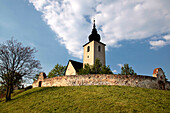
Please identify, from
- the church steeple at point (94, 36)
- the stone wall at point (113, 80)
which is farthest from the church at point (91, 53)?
the stone wall at point (113, 80)

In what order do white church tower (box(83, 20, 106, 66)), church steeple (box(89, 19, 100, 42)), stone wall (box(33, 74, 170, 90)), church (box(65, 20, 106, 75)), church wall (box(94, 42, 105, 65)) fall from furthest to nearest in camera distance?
church steeple (box(89, 19, 100, 42)) < church wall (box(94, 42, 105, 65)) < white church tower (box(83, 20, 106, 66)) < church (box(65, 20, 106, 75)) < stone wall (box(33, 74, 170, 90))

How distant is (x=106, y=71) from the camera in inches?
934

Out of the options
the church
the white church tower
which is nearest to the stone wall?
the church

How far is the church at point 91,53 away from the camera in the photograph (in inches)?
1221

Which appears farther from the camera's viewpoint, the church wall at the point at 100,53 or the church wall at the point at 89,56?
the church wall at the point at 100,53

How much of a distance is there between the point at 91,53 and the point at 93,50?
1.01m

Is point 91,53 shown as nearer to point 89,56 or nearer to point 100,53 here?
point 89,56

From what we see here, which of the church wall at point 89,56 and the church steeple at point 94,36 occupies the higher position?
the church steeple at point 94,36

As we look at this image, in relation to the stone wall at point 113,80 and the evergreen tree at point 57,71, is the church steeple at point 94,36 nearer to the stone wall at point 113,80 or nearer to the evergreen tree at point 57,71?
the evergreen tree at point 57,71

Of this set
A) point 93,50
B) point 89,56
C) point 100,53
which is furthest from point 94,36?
point 89,56

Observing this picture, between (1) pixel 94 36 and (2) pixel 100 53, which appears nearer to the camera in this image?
(2) pixel 100 53

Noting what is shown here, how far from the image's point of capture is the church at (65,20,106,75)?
31016 mm

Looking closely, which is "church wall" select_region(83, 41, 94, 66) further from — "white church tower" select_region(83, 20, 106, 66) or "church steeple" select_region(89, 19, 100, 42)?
"church steeple" select_region(89, 19, 100, 42)

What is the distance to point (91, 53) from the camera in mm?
31781
